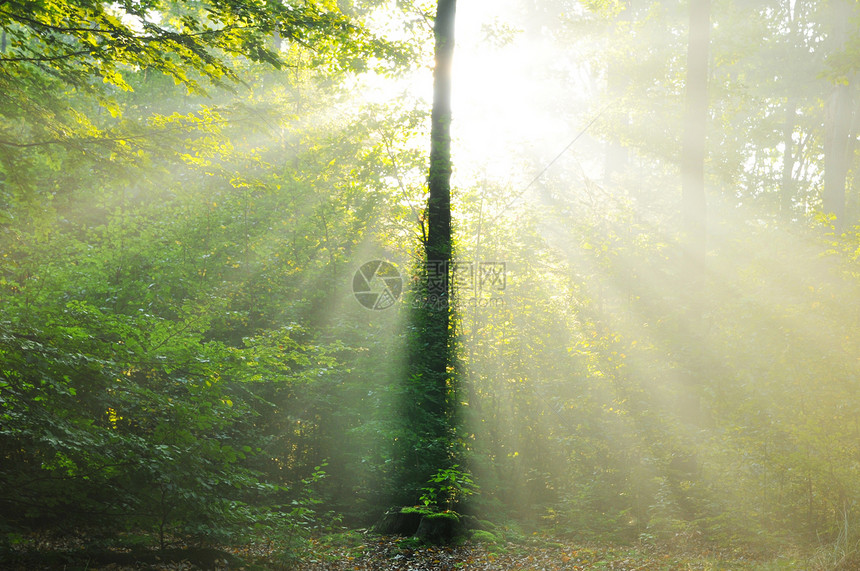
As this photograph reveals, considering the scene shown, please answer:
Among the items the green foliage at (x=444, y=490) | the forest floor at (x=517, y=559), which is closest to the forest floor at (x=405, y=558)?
the forest floor at (x=517, y=559)

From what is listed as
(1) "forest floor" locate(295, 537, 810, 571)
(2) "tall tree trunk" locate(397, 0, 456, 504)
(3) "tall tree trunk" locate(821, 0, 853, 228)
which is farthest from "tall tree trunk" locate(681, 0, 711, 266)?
(3) "tall tree trunk" locate(821, 0, 853, 228)

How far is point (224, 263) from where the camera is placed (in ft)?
36.8

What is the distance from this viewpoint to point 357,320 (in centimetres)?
1093

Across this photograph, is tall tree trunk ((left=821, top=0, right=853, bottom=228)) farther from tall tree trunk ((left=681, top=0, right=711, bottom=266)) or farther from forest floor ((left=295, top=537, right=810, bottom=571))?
forest floor ((left=295, top=537, right=810, bottom=571))

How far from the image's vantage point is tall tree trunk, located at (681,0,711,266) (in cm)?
1147

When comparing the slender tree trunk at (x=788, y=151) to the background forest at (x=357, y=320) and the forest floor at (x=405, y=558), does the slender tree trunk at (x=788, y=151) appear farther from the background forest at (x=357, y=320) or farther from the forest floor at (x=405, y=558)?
the forest floor at (x=405, y=558)

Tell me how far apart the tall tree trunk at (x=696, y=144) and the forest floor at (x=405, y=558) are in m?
6.66

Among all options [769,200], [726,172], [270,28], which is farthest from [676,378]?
[769,200]

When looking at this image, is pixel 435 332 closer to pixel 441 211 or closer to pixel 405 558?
pixel 441 211

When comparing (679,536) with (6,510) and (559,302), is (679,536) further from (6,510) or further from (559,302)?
(6,510)

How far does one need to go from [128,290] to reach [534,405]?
830cm

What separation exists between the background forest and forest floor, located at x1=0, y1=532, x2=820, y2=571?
0.73 feet

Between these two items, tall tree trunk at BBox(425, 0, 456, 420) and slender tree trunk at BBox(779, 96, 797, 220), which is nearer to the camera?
tall tree trunk at BBox(425, 0, 456, 420)

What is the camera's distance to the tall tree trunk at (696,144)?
11469mm
